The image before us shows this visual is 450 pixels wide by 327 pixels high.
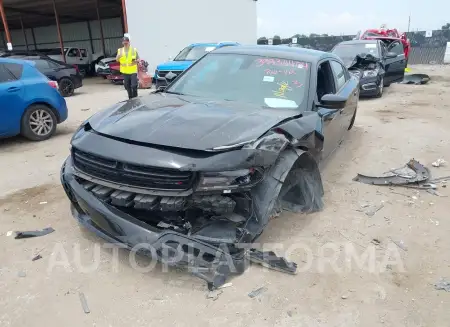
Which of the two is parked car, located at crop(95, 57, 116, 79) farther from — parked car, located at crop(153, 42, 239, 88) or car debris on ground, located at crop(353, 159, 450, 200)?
car debris on ground, located at crop(353, 159, 450, 200)

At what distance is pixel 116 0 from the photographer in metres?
21.7

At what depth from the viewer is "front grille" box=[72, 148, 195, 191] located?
2611 millimetres

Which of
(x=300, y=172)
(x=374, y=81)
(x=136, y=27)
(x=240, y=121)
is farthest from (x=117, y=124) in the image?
(x=136, y=27)

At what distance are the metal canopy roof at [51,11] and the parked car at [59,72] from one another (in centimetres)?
1004

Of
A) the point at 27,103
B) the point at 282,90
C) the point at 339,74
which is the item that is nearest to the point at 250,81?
the point at 282,90

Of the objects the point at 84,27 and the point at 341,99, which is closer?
the point at 341,99

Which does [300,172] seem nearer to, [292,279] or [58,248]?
[292,279]

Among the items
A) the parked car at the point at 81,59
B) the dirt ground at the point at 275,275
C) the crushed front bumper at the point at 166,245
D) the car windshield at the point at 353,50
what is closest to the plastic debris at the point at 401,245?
the dirt ground at the point at 275,275

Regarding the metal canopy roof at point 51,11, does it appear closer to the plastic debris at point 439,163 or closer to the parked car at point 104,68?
the parked car at point 104,68

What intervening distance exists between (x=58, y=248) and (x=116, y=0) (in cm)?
2154

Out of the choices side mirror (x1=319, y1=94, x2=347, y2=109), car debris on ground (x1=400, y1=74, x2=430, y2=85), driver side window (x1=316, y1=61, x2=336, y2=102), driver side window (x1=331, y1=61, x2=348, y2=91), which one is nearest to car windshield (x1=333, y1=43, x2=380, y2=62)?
car debris on ground (x1=400, y1=74, x2=430, y2=85)

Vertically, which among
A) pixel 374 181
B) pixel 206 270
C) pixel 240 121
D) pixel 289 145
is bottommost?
pixel 374 181

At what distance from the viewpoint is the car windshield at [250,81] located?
3.76m

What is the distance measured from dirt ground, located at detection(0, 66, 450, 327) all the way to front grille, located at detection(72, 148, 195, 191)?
2.32 feet
